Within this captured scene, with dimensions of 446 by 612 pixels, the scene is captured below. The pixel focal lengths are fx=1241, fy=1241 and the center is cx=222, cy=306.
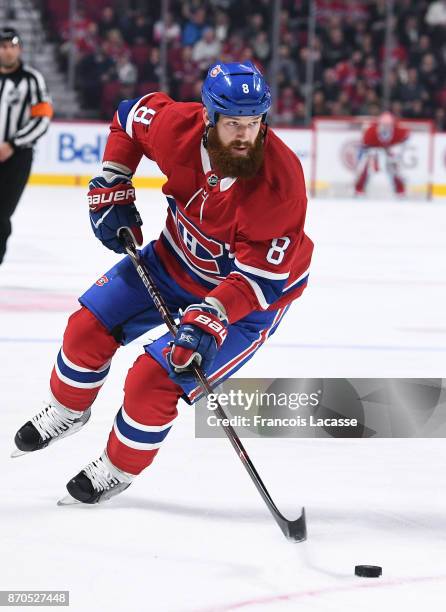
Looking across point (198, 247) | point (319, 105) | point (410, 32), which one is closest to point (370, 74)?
point (410, 32)

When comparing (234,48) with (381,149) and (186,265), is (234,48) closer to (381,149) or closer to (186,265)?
(381,149)

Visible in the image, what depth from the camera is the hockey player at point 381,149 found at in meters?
11.9

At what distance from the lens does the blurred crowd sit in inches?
501

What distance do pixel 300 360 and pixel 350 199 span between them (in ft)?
24.9

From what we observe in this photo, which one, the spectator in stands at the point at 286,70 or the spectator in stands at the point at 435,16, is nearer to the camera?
the spectator in stands at the point at 286,70

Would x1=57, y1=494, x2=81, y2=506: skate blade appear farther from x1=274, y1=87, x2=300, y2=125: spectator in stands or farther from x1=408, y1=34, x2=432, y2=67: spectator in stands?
x1=408, y1=34, x2=432, y2=67: spectator in stands

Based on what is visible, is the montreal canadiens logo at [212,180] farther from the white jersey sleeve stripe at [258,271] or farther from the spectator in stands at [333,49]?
the spectator in stands at [333,49]

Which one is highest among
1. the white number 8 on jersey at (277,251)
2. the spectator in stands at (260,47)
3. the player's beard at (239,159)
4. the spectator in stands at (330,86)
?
the player's beard at (239,159)

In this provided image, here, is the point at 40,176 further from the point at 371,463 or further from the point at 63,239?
the point at 371,463

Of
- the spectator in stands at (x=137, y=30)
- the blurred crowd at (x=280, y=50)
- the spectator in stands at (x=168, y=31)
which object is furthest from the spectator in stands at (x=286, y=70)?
the spectator in stands at (x=137, y=30)

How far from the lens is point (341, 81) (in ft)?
44.2

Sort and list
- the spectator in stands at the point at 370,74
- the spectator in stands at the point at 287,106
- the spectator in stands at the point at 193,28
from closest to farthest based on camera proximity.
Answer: the spectator in stands at the point at 287,106 < the spectator in stands at the point at 193,28 < the spectator in stands at the point at 370,74

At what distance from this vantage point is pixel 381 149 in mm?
12000

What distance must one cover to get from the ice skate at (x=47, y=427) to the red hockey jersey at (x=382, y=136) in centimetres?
932
